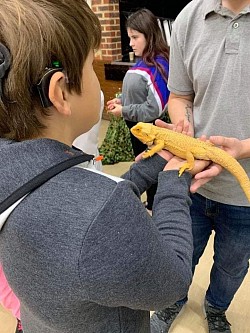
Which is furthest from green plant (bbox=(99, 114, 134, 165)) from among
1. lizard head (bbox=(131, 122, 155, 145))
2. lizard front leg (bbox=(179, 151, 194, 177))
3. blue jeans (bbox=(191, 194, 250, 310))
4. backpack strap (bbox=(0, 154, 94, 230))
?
backpack strap (bbox=(0, 154, 94, 230))

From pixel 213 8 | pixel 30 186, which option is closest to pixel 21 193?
pixel 30 186

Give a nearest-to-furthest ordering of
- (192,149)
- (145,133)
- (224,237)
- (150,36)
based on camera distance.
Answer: (192,149), (145,133), (224,237), (150,36)

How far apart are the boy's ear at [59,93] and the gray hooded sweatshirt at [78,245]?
66mm

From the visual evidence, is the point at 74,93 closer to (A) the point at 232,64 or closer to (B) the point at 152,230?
(B) the point at 152,230

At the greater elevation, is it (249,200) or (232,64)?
(232,64)

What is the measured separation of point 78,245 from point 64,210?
0.05 meters

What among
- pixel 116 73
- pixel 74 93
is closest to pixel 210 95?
pixel 74 93

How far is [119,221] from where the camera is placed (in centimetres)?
51

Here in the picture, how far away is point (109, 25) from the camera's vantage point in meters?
4.38

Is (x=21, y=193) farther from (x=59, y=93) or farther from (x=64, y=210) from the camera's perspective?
(x=59, y=93)

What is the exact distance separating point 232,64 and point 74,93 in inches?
23.7

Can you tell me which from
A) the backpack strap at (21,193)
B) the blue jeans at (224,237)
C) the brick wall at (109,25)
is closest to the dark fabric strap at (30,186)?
the backpack strap at (21,193)

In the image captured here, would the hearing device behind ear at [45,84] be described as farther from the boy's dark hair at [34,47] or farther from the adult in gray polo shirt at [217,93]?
the adult in gray polo shirt at [217,93]

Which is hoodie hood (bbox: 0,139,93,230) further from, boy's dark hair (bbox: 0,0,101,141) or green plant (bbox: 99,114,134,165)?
green plant (bbox: 99,114,134,165)
